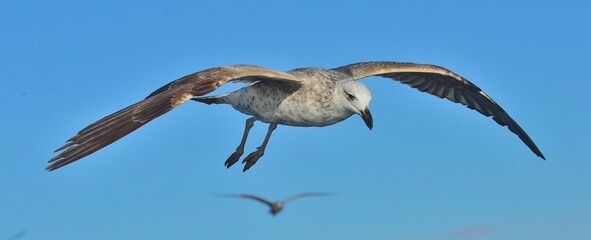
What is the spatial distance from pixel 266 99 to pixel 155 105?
3.07 m

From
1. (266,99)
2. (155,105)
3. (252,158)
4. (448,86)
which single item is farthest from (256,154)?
(448,86)

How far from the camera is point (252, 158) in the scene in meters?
21.3

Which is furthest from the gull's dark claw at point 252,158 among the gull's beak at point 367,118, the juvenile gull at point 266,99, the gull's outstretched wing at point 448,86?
the gull's beak at point 367,118

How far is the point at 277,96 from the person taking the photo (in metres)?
19.1

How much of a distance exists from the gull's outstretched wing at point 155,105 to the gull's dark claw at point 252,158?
2786 mm

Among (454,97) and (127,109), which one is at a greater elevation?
(454,97)

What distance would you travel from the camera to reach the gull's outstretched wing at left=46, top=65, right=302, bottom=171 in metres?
15.5

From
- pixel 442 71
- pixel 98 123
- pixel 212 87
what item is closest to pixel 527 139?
pixel 442 71

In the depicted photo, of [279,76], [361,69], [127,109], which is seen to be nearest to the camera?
[127,109]

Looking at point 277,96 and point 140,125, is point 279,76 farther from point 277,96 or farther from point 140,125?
point 140,125

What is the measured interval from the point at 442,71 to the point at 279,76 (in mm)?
5827

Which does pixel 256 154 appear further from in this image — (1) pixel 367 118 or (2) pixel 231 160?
(1) pixel 367 118

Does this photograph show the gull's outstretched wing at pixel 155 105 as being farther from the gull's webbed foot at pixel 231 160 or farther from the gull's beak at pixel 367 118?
the gull's webbed foot at pixel 231 160

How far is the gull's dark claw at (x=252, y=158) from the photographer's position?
69.7ft
